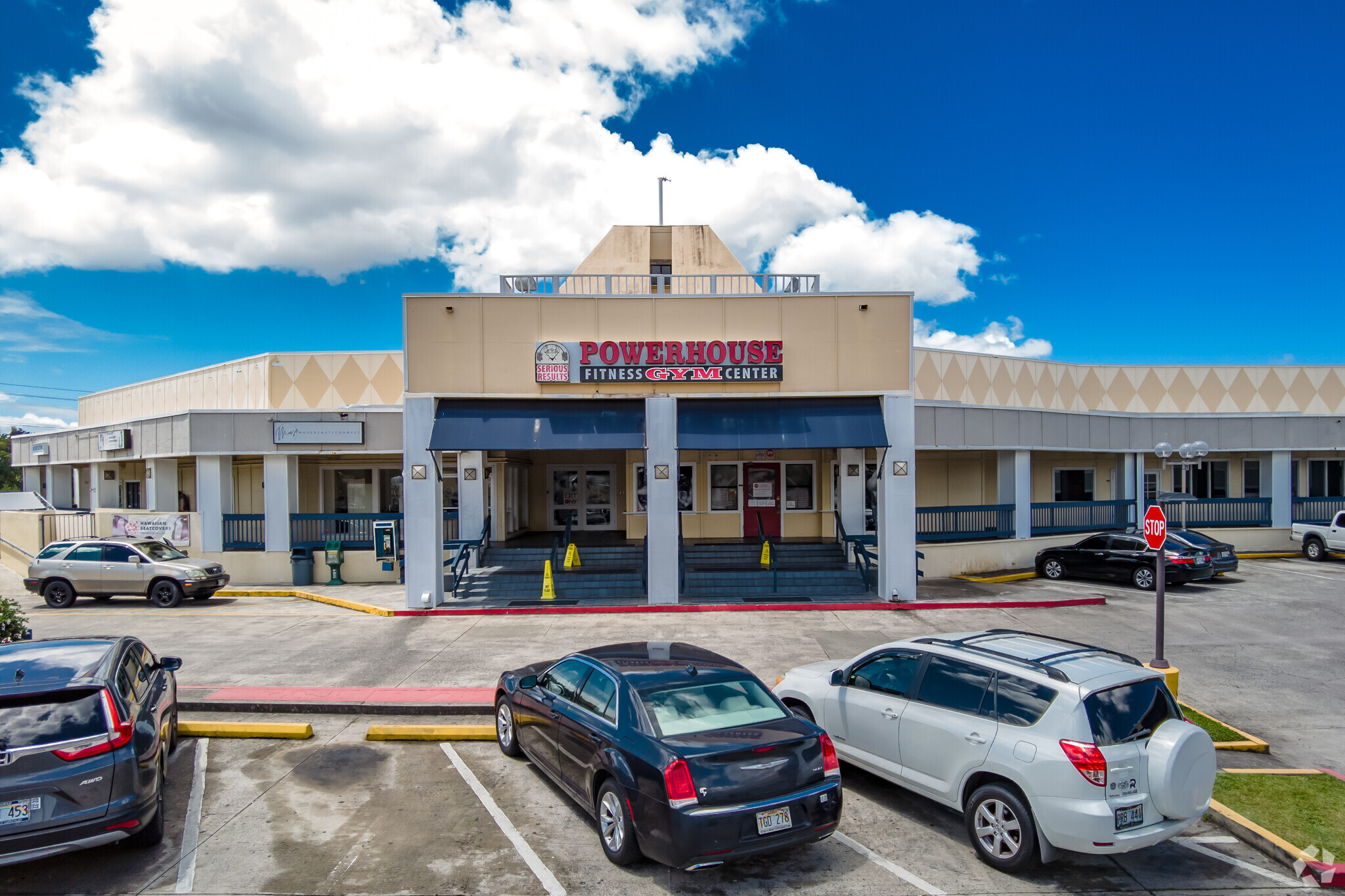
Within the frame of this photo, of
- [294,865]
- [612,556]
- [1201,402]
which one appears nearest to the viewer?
[294,865]

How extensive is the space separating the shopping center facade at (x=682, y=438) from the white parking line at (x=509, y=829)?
914 centimetres

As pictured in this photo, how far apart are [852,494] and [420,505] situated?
11.5 meters

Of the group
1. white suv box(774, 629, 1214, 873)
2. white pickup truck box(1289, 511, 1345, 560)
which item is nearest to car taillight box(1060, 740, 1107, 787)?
white suv box(774, 629, 1214, 873)

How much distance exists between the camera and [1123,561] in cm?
1984

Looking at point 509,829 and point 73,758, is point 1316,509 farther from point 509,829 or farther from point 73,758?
point 73,758

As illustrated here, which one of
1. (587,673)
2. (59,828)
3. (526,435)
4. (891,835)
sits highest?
(526,435)

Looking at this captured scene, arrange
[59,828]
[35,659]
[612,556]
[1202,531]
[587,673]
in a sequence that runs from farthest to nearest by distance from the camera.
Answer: [1202,531], [612,556], [587,673], [35,659], [59,828]

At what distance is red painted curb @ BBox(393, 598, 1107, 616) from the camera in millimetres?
16547

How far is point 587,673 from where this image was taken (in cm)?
674

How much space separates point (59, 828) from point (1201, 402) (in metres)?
35.8

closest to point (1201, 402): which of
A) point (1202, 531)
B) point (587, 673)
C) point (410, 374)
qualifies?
point (1202, 531)

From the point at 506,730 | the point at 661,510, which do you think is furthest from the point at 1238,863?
the point at 661,510

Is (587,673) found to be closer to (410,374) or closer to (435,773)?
(435,773)

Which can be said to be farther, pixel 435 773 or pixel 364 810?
pixel 435 773
